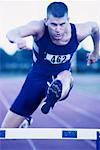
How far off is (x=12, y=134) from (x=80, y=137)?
0.57m

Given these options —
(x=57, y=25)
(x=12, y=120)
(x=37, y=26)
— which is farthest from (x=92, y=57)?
(x=12, y=120)

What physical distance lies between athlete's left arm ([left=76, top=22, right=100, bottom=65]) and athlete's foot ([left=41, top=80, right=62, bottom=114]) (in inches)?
13.7

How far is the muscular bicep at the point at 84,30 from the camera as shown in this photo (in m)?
5.05

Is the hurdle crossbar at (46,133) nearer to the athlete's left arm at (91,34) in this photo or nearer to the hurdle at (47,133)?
the hurdle at (47,133)

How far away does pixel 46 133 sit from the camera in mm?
5102

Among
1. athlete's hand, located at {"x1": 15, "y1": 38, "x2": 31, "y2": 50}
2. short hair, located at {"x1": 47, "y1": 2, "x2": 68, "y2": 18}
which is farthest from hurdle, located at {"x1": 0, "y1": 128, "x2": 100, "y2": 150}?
short hair, located at {"x1": 47, "y1": 2, "x2": 68, "y2": 18}

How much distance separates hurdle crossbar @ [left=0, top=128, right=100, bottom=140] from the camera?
5102 millimetres

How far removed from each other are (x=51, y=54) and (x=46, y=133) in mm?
667

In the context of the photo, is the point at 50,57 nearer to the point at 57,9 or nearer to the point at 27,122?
the point at 57,9

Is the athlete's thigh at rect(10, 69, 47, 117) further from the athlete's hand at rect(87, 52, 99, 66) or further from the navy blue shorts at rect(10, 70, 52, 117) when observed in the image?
the athlete's hand at rect(87, 52, 99, 66)

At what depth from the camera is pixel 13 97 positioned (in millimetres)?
5105

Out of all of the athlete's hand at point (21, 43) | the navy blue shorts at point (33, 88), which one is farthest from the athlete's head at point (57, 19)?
the navy blue shorts at point (33, 88)

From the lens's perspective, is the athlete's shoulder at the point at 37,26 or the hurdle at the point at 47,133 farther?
the hurdle at the point at 47,133

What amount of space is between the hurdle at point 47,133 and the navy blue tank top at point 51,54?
49 centimetres
